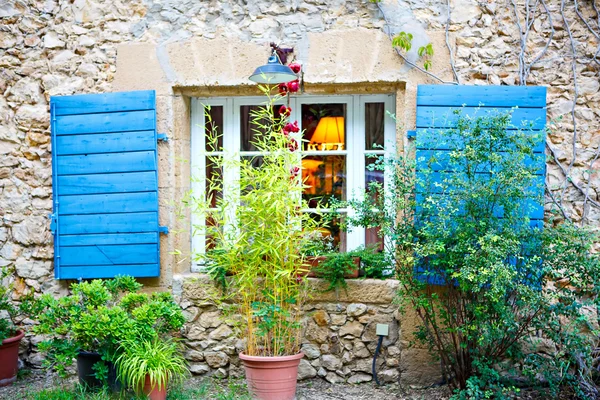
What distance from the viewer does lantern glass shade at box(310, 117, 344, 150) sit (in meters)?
4.98

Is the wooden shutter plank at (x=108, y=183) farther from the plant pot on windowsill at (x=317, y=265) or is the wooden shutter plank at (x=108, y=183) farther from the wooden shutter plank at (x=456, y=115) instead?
the wooden shutter plank at (x=456, y=115)

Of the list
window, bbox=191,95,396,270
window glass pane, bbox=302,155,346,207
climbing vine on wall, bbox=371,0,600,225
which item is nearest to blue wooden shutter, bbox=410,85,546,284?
climbing vine on wall, bbox=371,0,600,225

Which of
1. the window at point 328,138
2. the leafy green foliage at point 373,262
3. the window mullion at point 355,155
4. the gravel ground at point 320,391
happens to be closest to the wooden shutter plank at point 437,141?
the window at point 328,138

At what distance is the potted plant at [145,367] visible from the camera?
3.97 m

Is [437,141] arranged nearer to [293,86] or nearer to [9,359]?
[293,86]

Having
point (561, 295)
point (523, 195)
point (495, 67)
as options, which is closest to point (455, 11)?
point (495, 67)

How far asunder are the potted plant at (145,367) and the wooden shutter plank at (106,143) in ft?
4.76

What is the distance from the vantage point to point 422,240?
4219 mm

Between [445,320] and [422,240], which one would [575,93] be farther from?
[445,320]

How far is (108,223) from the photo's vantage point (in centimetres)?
486

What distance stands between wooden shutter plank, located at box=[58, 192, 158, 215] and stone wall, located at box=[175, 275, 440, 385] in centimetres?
63

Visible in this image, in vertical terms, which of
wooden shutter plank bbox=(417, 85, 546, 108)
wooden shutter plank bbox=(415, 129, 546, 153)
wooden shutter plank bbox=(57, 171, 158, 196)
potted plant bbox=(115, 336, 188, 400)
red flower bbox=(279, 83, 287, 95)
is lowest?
potted plant bbox=(115, 336, 188, 400)

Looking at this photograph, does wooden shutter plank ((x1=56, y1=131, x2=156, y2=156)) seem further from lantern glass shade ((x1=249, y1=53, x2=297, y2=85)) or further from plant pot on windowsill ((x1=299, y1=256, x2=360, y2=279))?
plant pot on windowsill ((x1=299, y1=256, x2=360, y2=279))

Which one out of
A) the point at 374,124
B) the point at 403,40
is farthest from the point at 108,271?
the point at 403,40
